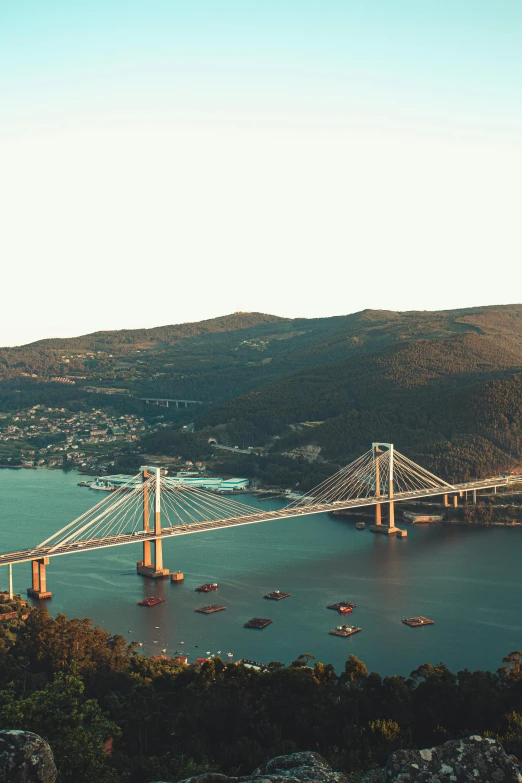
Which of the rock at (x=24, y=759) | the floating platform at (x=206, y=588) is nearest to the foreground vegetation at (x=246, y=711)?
the rock at (x=24, y=759)

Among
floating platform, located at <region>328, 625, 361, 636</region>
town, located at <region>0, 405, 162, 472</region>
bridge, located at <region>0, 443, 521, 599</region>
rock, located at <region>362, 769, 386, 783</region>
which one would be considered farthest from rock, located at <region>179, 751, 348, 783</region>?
town, located at <region>0, 405, 162, 472</region>

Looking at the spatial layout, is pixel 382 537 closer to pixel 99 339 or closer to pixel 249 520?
pixel 249 520

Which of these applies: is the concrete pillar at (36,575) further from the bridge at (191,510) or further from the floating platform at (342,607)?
the floating platform at (342,607)

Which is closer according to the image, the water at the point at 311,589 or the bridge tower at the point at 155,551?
the water at the point at 311,589

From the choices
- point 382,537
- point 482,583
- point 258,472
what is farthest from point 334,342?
point 482,583

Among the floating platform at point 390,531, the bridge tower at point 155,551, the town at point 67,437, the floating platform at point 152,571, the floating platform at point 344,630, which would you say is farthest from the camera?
the town at point 67,437

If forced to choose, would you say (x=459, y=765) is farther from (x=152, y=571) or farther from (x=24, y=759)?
(x=152, y=571)
